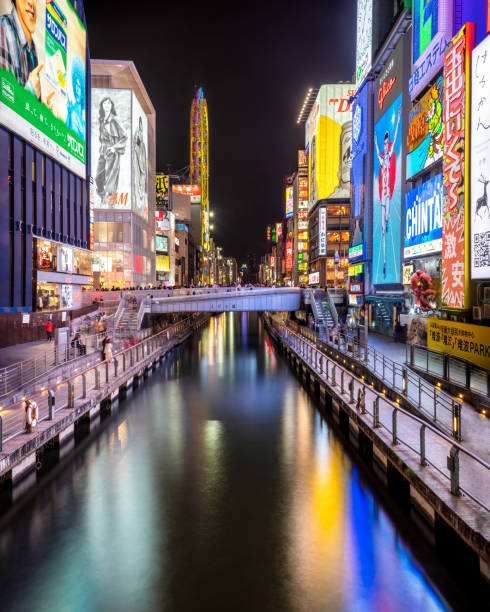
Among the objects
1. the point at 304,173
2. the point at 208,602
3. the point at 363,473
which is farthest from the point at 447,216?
the point at 304,173

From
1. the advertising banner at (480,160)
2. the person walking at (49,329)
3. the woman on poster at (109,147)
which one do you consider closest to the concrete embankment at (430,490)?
the advertising banner at (480,160)

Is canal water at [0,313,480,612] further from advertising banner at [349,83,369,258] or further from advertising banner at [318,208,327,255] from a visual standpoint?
advertising banner at [318,208,327,255]

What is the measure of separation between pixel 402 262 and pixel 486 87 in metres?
23.9

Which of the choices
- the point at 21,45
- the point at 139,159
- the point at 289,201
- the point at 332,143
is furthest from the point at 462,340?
the point at 289,201

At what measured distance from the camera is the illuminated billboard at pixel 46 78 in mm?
33312

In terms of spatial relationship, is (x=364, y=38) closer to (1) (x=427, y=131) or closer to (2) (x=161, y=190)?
(1) (x=427, y=131)

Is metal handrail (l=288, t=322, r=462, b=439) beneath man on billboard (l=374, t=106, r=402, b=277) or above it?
beneath

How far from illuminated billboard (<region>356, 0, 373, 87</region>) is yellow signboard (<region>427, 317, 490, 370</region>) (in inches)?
1767

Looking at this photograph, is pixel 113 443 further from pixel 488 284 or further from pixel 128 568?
pixel 488 284

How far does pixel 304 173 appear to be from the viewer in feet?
395

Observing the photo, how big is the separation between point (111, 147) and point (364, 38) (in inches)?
1780

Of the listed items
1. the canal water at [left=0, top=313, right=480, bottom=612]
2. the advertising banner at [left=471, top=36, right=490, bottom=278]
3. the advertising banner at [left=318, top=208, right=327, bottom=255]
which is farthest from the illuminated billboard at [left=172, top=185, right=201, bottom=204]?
the canal water at [left=0, top=313, right=480, bottom=612]

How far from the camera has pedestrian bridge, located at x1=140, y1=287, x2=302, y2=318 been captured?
45.6m

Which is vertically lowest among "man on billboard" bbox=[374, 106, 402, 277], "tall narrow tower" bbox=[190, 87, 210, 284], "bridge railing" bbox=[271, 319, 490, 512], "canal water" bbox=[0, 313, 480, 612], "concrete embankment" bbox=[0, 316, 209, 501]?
"canal water" bbox=[0, 313, 480, 612]
